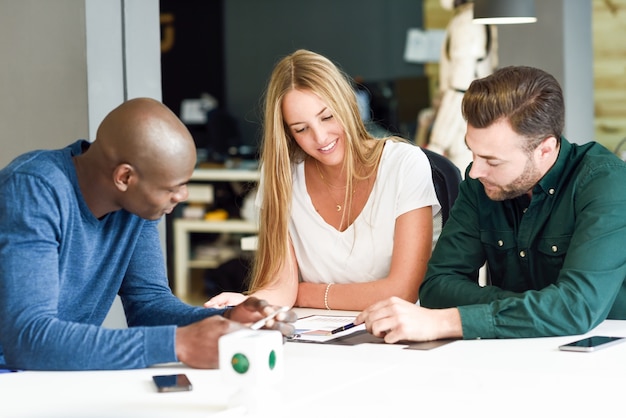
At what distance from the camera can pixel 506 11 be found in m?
5.00

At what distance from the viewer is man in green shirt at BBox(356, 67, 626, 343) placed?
2420mm

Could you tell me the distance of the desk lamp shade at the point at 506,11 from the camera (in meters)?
5.00

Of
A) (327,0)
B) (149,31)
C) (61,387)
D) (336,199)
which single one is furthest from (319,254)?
(327,0)

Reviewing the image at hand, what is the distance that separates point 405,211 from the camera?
312 cm

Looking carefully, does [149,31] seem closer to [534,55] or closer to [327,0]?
[534,55]

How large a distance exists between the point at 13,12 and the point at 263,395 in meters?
2.32

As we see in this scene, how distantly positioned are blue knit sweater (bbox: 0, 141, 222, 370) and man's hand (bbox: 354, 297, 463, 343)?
1.34 feet

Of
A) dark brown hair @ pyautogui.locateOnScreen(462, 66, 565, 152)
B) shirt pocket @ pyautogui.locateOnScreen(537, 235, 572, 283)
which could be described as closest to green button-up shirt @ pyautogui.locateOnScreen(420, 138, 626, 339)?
shirt pocket @ pyautogui.locateOnScreen(537, 235, 572, 283)

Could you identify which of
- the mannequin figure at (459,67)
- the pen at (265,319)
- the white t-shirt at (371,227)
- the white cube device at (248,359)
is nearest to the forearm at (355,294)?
the white t-shirt at (371,227)

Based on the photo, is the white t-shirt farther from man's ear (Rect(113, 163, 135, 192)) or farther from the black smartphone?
the black smartphone

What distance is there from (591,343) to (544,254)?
49 centimetres

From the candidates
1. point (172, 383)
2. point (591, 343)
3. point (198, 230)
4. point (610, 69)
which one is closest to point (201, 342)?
point (172, 383)

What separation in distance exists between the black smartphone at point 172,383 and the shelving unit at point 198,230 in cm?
585

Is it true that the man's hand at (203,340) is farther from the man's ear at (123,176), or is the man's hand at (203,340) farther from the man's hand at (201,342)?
the man's ear at (123,176)
